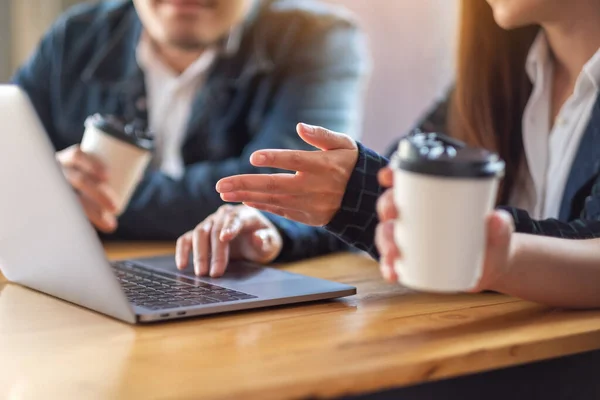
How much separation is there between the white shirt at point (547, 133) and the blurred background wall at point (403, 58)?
59cm

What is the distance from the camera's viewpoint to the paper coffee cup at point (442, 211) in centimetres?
61

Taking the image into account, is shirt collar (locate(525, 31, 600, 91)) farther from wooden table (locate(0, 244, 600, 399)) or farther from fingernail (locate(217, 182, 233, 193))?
fingernail (locate(217, 182, 233, 193))

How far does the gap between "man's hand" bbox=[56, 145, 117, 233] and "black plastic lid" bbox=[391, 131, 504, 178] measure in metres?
0.72

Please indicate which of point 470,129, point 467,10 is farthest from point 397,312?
point 467,10

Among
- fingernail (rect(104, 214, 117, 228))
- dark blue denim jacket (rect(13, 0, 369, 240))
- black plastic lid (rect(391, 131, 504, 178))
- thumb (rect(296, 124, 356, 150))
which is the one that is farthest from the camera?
dark blue denim jacket (rect(13, 0, 369, 240))

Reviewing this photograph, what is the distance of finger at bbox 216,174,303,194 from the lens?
85cm

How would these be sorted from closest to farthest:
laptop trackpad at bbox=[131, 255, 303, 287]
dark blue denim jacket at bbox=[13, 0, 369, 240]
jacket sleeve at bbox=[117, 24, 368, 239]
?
laptop trackpad at bbox=[131, 255, 303, 287] < jacket sleeve at bbox=[117, 24, 368, 239] < dark blue denim jacket at bbox=[13, 0, 369, 240]

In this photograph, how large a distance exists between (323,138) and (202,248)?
255mm

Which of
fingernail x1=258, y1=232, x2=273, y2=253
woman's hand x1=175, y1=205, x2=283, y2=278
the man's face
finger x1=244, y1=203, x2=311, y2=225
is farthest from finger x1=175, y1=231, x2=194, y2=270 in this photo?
the man's face

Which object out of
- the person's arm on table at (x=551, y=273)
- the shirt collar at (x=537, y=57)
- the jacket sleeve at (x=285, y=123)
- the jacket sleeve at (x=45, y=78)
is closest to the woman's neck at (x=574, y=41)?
the shirt collar at (x=537, y=57)

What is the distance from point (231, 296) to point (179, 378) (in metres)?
0.25

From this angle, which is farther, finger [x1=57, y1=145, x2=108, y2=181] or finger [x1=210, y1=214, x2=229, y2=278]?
finger [x1=57, y1=145, x2=108, y2=181]

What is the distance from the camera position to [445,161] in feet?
1.99

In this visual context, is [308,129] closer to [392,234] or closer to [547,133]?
[392,234]
